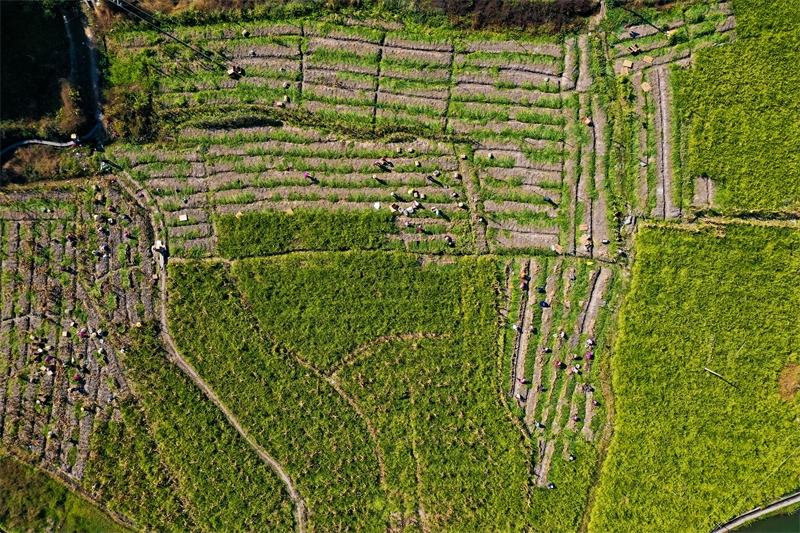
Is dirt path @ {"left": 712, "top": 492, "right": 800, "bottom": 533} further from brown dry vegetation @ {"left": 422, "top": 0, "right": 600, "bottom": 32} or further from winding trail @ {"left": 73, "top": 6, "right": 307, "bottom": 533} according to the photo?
brown dry vegetation @ {"left": 422, "top": 0, "right": 600, "bottom": 32}

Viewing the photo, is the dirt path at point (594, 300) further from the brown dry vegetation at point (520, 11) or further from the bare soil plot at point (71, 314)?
the bare soil plot at point (71, 314)

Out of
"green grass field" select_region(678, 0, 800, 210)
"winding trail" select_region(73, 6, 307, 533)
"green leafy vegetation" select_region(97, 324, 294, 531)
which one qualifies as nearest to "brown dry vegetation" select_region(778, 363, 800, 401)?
"green grass field" select_region(678, 0, 800, 210)

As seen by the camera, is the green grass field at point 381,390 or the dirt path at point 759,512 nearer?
the dirt path at point 759,512

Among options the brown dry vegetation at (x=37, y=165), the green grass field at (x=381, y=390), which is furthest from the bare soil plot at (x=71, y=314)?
the green grass field at (x=381, y=390)

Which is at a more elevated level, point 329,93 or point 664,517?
point 329,93

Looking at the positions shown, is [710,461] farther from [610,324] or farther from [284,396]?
[284,396]

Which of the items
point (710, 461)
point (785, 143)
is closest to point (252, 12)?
point (785, 143)
